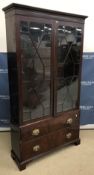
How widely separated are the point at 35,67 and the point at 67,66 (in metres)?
0.45

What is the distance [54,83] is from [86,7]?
4.39ft

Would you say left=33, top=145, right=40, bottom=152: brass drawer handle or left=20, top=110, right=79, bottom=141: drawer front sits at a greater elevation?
left=20, top=110, right=79, bottom=141: drawer front

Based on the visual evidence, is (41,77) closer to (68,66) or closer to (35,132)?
(68,66)

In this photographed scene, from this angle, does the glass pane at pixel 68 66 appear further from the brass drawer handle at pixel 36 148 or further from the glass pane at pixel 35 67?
the brass drawer handle at pixel 36 148

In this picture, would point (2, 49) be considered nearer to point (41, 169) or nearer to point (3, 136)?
point (3, 136)

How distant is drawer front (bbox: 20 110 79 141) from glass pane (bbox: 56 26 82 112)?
0.11 m

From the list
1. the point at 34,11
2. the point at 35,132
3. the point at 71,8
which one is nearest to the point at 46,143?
the point at 35,132

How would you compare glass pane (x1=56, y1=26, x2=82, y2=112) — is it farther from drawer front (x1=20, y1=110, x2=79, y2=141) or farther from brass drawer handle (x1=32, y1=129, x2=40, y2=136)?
brass drawer handle (x1=32, y1=129, x2=40, y2=136)

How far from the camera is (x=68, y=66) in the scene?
89.2 inches

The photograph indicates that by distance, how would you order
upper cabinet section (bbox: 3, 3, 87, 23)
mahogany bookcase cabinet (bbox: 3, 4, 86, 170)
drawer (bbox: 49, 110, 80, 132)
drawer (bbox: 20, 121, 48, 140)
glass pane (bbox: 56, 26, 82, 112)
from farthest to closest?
drawer (bbox: 49, 110, 80, 132), glass pane (bbox: 56, 26, 82, 112), drawer (bbox: 20, 121, 48, 140), mahogany bookcase cabinet (bbox: 3, 4, 86, 170), upper cabinet section (bbox: 3, 3, 87, 23)

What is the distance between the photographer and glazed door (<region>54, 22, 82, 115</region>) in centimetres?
212

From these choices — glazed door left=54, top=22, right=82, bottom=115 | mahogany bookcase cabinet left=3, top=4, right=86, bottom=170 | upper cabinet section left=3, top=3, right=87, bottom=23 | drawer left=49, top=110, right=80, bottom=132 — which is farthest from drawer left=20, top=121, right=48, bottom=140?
upper cabinet section left=3, top=3, right=87, bottom=23

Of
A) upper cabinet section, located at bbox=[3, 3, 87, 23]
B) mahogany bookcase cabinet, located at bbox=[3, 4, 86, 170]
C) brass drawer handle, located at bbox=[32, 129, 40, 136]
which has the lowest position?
brass drawer handle, located at bbox=[32, 129, 40, 136]

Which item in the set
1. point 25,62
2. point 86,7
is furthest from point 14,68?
point 86,7
